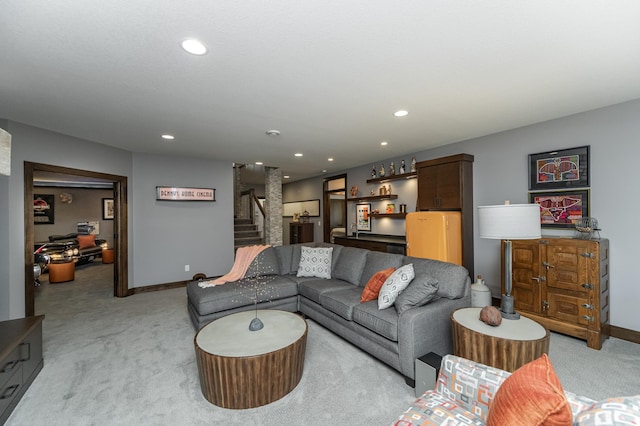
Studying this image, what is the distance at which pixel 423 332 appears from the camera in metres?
2.25

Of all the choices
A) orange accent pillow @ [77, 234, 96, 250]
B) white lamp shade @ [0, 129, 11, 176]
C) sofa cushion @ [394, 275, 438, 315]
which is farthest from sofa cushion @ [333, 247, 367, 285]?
orange accent pillow @ [77, 234, 96, 250]

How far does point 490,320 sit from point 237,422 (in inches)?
74.8

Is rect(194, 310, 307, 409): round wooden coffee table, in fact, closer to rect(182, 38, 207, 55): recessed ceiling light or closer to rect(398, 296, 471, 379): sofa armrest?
rect(398, 296, 471, 379): sofa armrest

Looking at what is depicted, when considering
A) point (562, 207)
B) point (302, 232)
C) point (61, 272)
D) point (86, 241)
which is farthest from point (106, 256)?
point (562, 207)

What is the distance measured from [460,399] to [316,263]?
9.18 feet

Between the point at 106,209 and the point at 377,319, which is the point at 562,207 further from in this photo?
the point at 106,209

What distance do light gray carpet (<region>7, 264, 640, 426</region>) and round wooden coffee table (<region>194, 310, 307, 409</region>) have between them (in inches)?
3.2

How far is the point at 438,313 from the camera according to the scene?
Answer: 238cm

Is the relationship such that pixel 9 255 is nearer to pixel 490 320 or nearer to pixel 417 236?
pixel 490 320

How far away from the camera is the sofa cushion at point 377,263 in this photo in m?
3.21

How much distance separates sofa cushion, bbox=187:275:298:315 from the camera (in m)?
3.21

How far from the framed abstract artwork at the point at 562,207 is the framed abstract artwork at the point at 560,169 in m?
0.09

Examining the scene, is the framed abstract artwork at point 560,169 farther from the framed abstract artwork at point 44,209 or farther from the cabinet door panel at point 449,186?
the framed abstract artwork at point 44,209

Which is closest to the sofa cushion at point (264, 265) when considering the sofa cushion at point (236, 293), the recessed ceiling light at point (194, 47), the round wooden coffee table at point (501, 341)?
the sofa cushion at point (236, 293)
